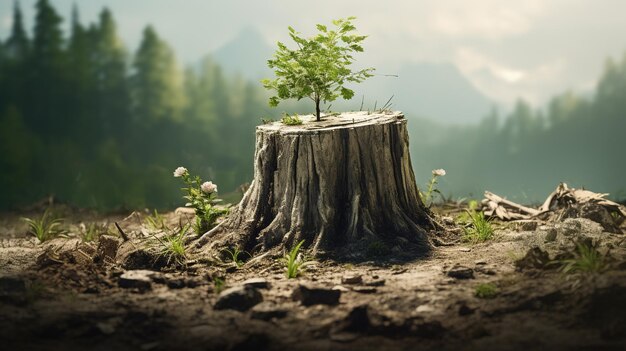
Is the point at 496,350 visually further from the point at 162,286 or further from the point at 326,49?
the point at 326,49

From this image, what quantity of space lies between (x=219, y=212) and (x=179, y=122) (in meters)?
27.0

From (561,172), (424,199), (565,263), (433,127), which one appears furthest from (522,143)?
(565,263)

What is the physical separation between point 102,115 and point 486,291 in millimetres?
27668

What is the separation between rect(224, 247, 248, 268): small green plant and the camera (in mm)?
8141

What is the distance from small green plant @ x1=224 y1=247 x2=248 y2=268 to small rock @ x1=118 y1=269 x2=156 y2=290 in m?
1.14

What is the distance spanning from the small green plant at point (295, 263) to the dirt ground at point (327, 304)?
10 centimetres

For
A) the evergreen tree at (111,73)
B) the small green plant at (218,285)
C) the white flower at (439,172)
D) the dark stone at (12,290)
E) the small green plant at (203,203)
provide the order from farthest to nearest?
the evergreen tree at (111,73) → the white flower at (439,172) → the small green plant at (203,203) → the small green plant at (218,285) → the dark stone at (12,290)

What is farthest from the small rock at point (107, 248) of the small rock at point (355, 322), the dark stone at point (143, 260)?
the small rock at point (355, 322)

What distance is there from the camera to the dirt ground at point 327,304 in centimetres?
550

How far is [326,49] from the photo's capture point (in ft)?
29.3

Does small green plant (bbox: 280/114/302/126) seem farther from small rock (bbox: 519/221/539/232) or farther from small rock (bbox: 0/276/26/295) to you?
small rock (bbox: 0/276/26/295)

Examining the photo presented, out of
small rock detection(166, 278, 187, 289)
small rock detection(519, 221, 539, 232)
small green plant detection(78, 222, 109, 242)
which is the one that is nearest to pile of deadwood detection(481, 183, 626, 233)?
small rock detection(519, 221, 539, 232)

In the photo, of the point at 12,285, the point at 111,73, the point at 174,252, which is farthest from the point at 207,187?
the point at 111,73

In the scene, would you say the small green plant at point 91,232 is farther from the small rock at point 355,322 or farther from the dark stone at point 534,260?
the dark stone at point 534,260
